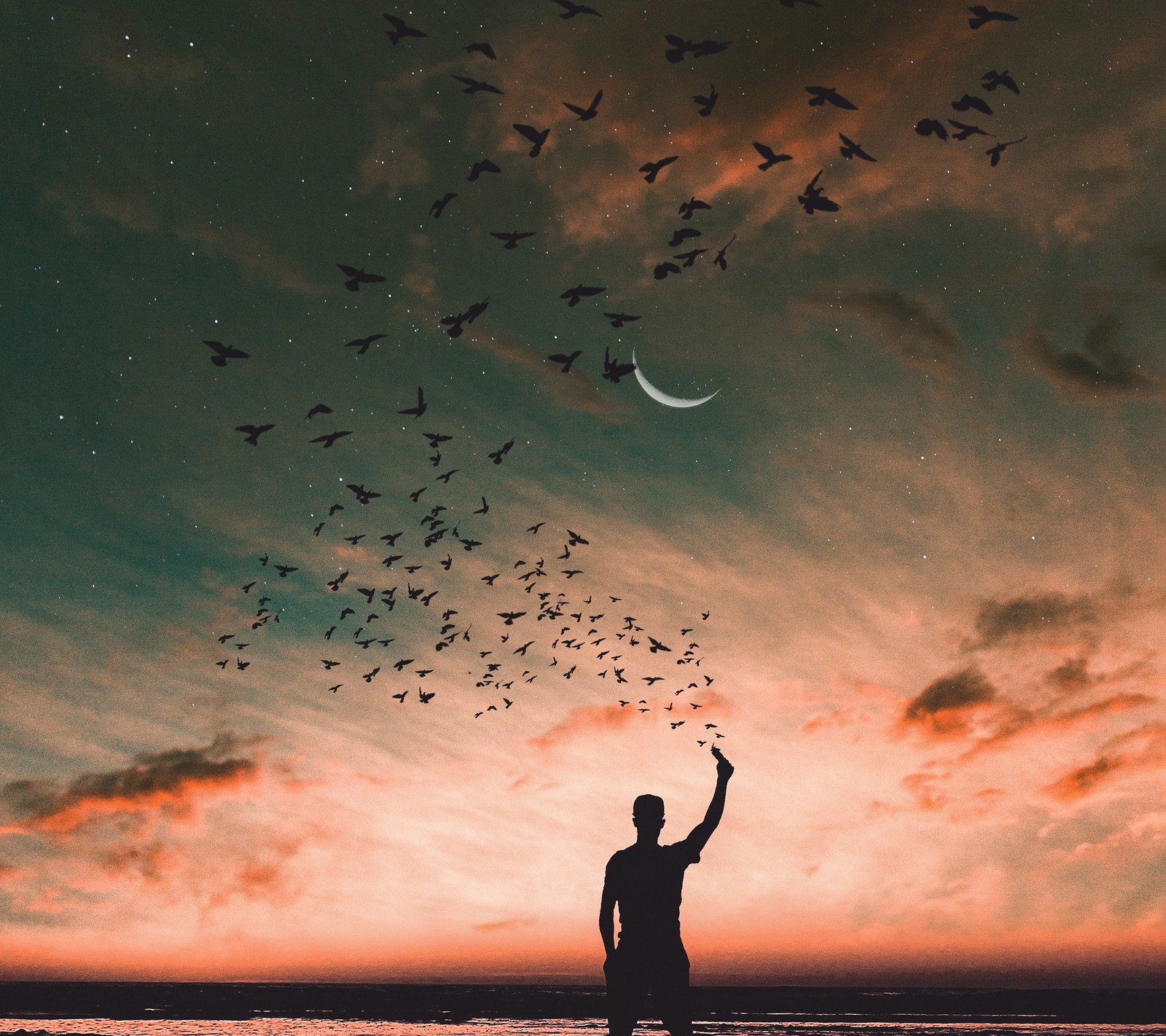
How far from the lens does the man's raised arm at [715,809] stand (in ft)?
20.0

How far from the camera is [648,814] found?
6.16 metres

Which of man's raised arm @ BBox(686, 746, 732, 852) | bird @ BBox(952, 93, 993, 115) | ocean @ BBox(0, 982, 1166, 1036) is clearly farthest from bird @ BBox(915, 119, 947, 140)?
ocean @ BBox(0, 982, 1166, 1036)

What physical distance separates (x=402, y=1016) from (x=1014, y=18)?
61.1m

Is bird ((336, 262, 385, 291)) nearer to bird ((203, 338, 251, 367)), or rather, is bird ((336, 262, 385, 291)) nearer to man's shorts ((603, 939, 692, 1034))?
bird ((203, 338, 251, 367))

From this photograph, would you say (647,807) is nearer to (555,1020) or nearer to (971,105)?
(971,105)

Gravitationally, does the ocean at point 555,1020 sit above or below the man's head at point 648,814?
below

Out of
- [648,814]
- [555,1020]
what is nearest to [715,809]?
[648,814]

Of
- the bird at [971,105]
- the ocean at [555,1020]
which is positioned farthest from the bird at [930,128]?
the ocean at [555,1020]

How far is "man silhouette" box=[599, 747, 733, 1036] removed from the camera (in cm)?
598

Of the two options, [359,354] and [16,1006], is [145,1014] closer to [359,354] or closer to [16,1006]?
[16,1006]

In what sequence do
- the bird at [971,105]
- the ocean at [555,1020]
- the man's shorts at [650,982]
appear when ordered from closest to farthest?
1. the man's shorts at [650,982]
2. the bird at [971,105]
3. the ocean at [555,1020]

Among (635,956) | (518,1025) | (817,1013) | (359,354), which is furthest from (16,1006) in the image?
(635,956)

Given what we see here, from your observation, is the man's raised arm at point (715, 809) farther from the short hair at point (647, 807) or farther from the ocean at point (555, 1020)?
the ocean at point (555, 1020)

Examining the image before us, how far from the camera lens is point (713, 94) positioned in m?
13.1
